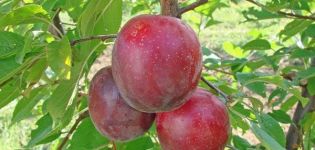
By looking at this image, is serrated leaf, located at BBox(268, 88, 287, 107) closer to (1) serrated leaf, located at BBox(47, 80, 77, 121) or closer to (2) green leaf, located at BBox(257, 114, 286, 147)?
(2) green leaf, located at BBox(257, 114, 286, 147)

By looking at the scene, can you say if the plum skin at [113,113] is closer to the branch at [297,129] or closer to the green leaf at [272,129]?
the green leaf at [272,129]

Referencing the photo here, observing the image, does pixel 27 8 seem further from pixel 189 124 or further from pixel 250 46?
pixel 250 46

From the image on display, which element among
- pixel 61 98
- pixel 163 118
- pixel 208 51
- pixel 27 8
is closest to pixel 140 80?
pixel 163 118

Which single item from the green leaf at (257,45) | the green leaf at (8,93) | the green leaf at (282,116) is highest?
the green leaf at (8,93)

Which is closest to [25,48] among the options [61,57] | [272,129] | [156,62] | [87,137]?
[61,57]

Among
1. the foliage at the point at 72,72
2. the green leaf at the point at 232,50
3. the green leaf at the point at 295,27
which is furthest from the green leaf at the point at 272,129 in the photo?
the green leaf at the point at 232,50

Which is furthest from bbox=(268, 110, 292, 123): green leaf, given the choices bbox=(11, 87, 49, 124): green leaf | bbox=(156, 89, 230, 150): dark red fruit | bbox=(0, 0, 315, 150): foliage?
bbox=(156, 89, 230, 150): dark red fruit
